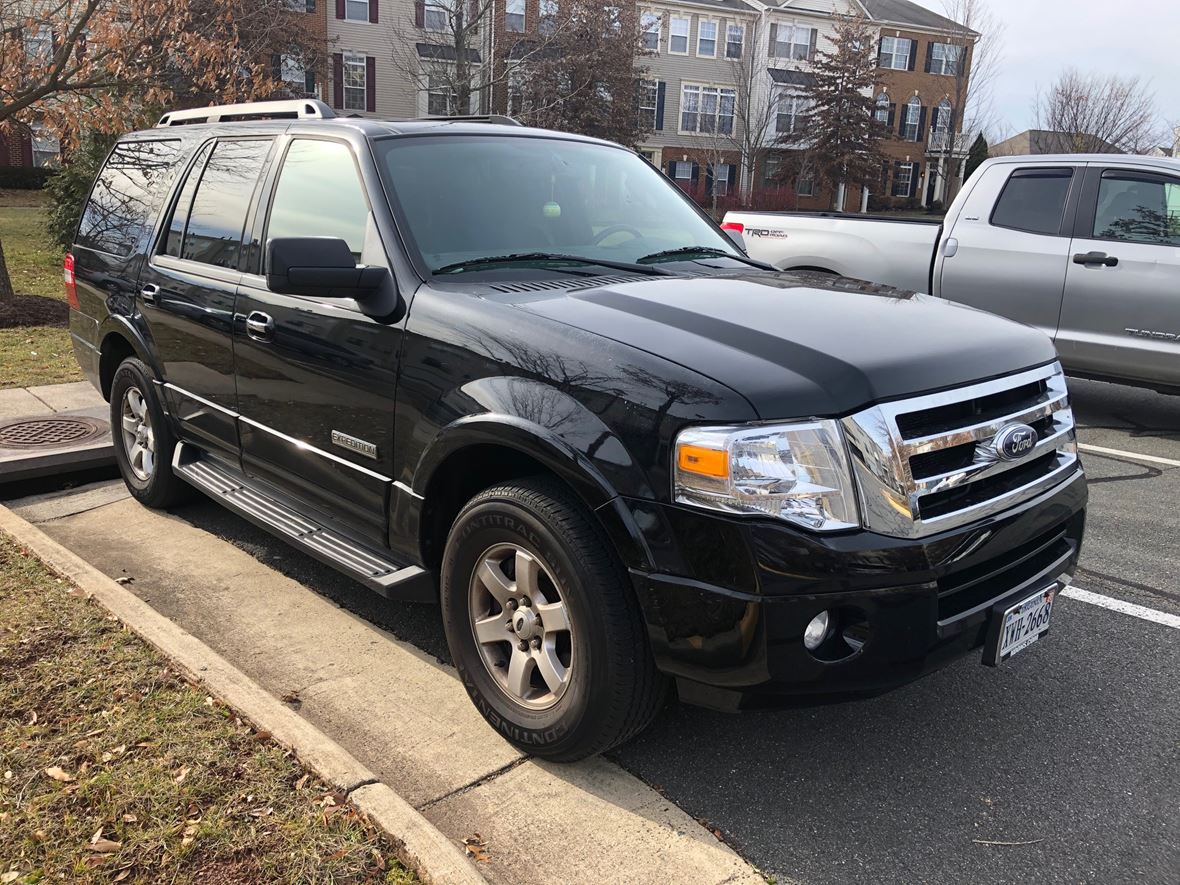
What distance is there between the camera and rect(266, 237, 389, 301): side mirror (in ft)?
10.4

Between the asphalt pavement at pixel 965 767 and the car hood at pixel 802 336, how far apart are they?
3.54 feet

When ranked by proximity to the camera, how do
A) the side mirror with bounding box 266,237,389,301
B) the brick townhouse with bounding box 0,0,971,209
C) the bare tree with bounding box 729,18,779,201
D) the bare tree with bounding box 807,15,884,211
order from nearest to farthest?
the side mirror with bounding box 266,237,389,301, the brick townhouse with bounding box 0,0,971,209, the bare tree with bounding box 729,18,779,201, the bare tree with bounding box 807,15,884,211

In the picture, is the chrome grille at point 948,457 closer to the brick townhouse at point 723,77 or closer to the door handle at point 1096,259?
the door handle at point 1096,259

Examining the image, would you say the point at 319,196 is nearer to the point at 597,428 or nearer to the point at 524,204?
the point at 524,204

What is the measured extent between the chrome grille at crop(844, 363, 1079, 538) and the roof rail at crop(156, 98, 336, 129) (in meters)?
2.84

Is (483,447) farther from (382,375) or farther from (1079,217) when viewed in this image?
(1079,217)

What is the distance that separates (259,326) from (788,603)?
8.09ft

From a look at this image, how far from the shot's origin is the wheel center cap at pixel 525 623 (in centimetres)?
291

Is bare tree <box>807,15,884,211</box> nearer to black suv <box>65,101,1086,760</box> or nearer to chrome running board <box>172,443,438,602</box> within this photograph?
black suv <box>65,101,1086,760</box>

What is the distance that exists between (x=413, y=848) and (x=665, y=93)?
151ft

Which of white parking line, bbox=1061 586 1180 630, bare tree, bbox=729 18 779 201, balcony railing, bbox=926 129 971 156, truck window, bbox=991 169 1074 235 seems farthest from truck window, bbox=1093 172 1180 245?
balcony railing, bbox=926 129 971 156

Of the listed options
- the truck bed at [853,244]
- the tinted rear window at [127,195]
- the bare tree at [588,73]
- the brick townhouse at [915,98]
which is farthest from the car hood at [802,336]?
the brick townhouse at [915,98]

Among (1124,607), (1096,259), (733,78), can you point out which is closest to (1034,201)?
(1096,259)

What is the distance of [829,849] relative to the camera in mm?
2643
